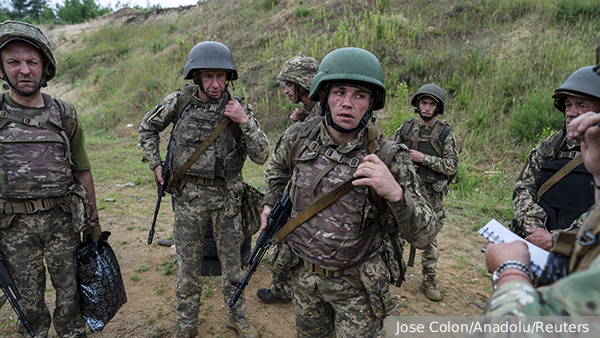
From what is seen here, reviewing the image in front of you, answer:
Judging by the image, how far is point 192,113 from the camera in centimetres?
309

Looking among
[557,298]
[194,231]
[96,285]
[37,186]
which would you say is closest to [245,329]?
[194,231]

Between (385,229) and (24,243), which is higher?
(385,229)

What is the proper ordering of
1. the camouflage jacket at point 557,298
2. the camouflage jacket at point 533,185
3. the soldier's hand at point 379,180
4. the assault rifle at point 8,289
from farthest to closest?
the assault rifle at point 8,289
the camouflage jacket at point 533,185
the soldier's hand at point 379,180
the camouflage jacket at point 557,298

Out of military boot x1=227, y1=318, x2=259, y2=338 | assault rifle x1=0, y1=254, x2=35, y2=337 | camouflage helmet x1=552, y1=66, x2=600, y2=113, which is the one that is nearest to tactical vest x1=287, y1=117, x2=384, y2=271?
camouflage helmet x1=552, y1=66, x2=600, y2=113

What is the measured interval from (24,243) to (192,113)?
1.66m

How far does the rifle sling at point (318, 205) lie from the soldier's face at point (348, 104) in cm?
35

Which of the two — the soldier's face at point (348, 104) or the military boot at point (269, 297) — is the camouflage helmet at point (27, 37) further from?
the military boot at point (269, 297)

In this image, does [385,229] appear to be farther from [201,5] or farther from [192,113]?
[201,5]

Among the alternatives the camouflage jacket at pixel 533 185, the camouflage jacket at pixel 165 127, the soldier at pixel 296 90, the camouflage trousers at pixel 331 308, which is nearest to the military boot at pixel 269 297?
the soldier at pixel 296 90

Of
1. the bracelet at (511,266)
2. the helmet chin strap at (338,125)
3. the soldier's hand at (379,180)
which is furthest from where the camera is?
the helmet chin strap at (338,125)

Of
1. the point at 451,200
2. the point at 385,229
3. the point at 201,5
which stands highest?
the point at 201,5

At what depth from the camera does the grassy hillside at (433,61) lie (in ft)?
24.4

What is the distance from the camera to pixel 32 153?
102 inches

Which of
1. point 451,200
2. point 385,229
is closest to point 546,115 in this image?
point 451,200
